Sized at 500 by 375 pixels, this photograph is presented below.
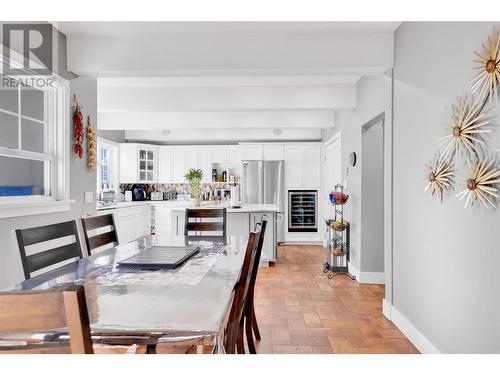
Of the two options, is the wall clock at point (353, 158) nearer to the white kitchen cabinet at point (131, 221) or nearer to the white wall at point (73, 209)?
the white wall at point (73, 209)

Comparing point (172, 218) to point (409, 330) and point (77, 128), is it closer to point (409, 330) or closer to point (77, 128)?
point (77, 128)

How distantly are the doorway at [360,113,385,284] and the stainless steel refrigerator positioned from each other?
2931 mm

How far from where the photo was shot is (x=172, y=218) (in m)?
5.12

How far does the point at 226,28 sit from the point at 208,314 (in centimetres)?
254

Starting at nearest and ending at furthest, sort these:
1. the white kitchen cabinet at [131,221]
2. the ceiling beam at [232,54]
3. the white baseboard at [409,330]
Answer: the white baseboard at [409,330], the ceiling beam at [232,54], the white kitchen cabinet at [131,221]

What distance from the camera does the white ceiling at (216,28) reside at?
288 centimetres

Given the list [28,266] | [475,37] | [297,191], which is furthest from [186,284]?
[297,191]

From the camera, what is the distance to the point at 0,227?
7.84 ft

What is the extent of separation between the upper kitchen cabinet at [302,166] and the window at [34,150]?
4.82 meters

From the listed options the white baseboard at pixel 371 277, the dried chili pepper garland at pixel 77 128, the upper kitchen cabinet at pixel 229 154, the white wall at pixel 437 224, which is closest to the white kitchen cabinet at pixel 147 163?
the upper kitchen cabinet at pixel 229 154

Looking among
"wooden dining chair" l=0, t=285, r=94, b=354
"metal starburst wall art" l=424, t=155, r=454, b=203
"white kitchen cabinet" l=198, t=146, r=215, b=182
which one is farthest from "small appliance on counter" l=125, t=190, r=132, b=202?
"wooden dining chair" l=0, t=285, r=94, b=354

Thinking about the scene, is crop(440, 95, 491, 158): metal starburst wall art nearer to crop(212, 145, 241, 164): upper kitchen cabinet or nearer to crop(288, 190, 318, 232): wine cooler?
crop(288, 190, 318, 232): wine cooler

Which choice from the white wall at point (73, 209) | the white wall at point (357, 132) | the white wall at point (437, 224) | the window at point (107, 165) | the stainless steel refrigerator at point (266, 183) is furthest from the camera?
the stainless steel refrigerator at point (266, 183)

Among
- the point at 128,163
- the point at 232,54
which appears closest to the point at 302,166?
the point at 128,163
